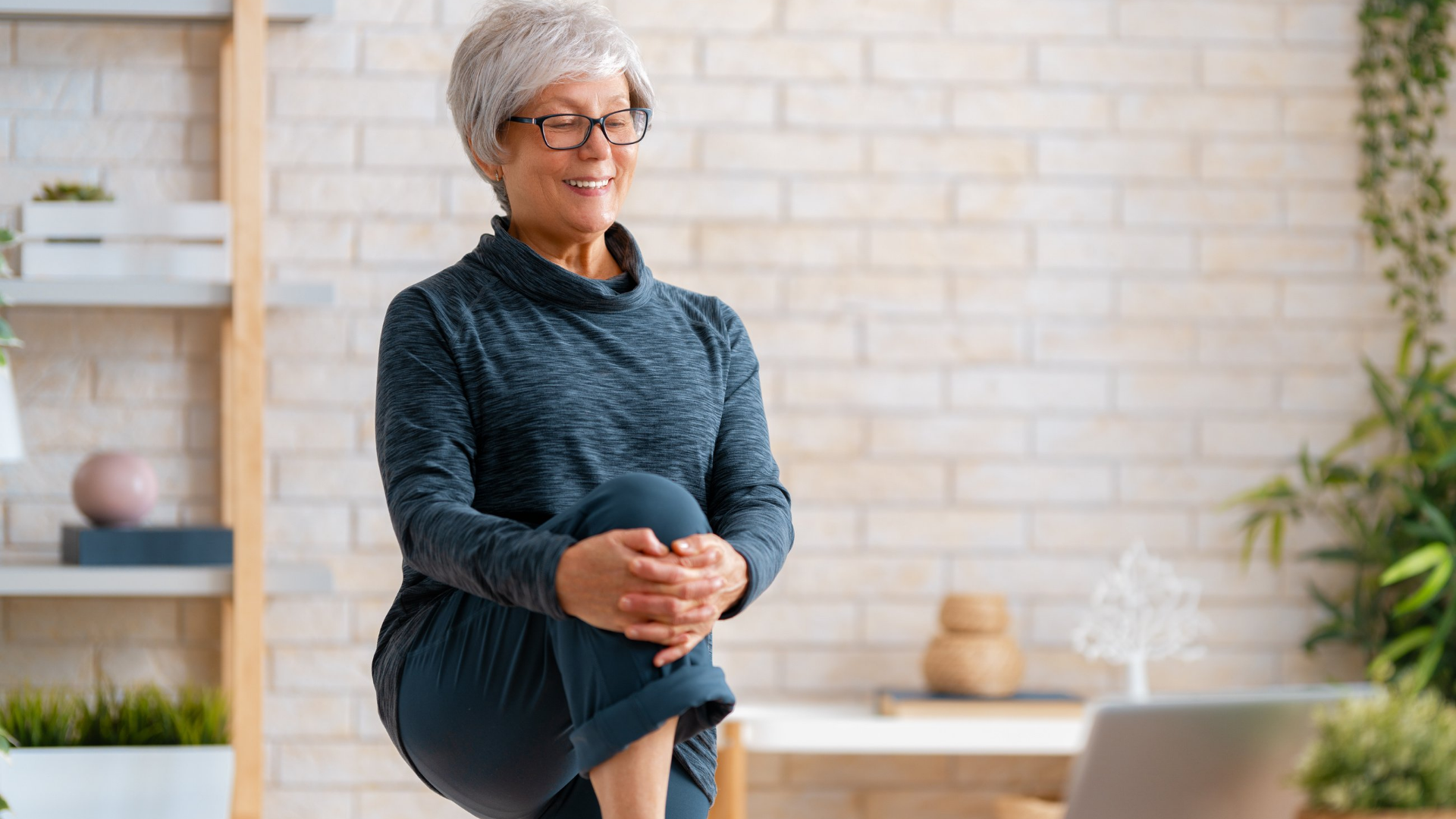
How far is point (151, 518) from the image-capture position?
2768mm

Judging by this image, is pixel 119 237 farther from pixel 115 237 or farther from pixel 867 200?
pixel 867 200

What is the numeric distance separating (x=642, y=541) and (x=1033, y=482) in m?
1.85

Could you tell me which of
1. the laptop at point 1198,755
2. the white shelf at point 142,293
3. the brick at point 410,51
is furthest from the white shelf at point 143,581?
the laptop at point 1198,755

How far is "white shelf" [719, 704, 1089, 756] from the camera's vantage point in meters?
2.47

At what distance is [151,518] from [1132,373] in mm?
2040

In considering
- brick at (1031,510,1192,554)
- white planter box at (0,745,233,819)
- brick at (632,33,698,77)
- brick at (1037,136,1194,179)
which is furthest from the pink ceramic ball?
brick at (1037,136,1194,179)

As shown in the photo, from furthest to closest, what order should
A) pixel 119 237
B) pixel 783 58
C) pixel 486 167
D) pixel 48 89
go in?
1. pixel 783 58
2. pixel 48 89
3. pixel 119 237
4. pixel 486 167

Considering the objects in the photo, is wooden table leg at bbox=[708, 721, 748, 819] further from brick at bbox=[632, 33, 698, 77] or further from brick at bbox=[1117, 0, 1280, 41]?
brick at bbox=[1117, 0, 1280, 41]

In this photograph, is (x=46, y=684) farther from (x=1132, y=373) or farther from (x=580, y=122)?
(x=1132, y=373)

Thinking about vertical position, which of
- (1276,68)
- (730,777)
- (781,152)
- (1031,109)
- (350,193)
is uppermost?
(1276,68)

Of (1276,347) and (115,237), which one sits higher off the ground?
(115,237)

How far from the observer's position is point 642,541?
120 centimetres

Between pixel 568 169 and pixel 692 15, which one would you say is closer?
pixel 568 169

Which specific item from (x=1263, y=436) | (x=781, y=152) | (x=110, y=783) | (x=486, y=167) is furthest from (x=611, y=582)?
(x=1263, y=436)
